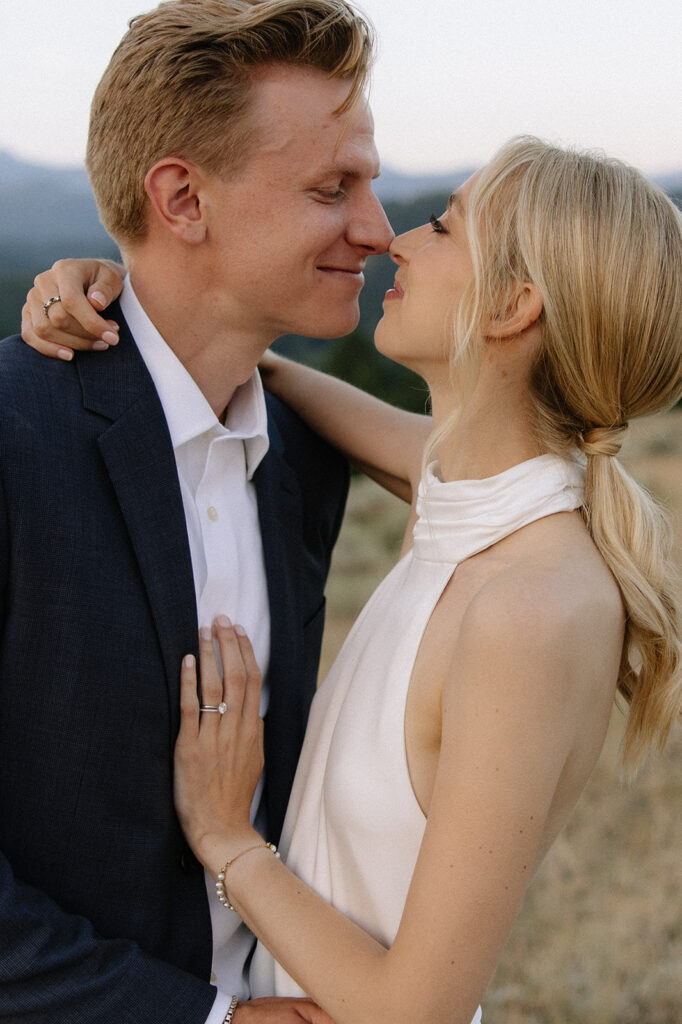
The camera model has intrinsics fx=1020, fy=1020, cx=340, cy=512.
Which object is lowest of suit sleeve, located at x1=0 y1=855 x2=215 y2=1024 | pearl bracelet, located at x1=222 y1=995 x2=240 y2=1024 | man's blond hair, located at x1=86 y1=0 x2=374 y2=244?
pearl bracelet, located at x1=222 y1=995 x2=240 y2=1024

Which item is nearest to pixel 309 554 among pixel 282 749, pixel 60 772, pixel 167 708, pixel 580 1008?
pixel 282 749

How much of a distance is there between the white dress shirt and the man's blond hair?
347 millimetres

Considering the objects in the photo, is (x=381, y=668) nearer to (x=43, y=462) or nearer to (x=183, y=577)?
(x=183, y=577)

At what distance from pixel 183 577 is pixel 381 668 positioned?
0.46 meters

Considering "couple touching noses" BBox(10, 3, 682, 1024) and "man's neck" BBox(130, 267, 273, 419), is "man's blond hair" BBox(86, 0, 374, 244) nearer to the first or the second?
"couple touching noses" BBox(10, 3, 682, 1024)

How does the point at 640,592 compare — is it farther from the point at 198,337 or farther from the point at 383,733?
the point at 198,337

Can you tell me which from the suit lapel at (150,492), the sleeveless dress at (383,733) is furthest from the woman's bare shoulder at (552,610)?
the suit lapel at (150,492)

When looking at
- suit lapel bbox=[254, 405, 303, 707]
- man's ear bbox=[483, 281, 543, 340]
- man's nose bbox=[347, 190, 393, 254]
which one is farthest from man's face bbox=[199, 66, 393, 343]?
man's ear bbox=[483, 281, 543, 340]

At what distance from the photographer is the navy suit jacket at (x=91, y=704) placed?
6.36 feet

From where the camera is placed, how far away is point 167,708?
2090 mm

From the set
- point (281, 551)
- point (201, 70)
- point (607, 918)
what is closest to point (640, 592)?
point (281, 551)

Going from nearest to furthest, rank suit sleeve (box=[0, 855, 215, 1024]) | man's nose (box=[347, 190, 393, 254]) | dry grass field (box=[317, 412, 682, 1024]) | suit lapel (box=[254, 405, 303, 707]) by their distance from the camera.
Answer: suit sleeve (box=[0, 855, 215, 1024]) < suit lapel (box=[254, 405, 303, 707]) < man's nose (box=[347, 190, 393, 254]) < dry grass field (box=[317, 412, 682, 1024])

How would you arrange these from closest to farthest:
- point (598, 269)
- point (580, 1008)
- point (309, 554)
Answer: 1. point (598, 269)
2. point (309, 554)
3. point (580, 1008)

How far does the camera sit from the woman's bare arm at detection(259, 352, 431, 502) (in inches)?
112
